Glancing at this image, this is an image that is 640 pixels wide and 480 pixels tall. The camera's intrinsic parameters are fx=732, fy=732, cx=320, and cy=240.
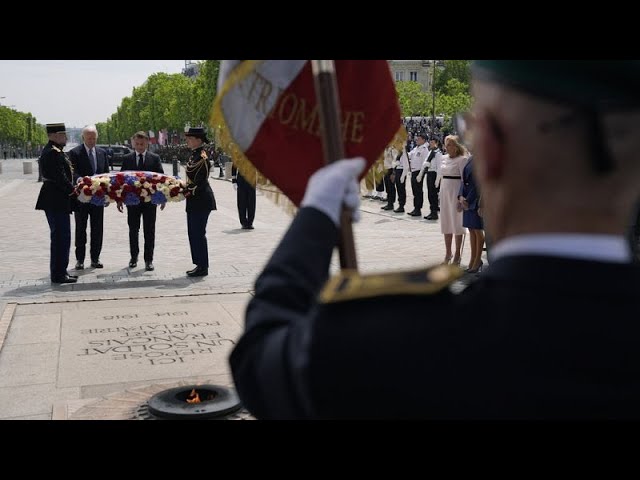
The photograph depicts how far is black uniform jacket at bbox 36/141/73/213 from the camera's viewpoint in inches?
344

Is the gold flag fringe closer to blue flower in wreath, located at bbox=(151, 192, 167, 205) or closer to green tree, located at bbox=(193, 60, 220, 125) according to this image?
blue flower in wreath, located at bbox=(151, 192, 167, 205)

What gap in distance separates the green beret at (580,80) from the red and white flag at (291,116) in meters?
0.93

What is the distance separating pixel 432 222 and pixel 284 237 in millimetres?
14483

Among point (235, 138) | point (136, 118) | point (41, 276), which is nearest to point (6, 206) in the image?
point (41, 276)

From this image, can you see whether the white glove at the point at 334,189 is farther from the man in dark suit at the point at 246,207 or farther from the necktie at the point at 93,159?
the man in dark suit at the point at 246,207

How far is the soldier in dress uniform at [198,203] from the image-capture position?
30.9 ft

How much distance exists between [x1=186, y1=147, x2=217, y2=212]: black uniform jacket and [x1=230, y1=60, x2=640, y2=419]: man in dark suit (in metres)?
8.46

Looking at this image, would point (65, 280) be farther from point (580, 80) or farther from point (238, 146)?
point (580, 80)

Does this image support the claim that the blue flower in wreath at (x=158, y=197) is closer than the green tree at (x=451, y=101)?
Yes

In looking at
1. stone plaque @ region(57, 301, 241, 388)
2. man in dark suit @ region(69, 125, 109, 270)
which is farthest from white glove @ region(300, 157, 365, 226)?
man in dark suit @ region(69, 125, 109, 270)

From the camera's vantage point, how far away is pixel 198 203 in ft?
31.1

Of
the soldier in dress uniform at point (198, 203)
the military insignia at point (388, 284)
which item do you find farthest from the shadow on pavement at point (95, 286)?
the military insignia at point (388, 284)

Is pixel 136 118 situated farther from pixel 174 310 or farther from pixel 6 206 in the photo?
pixel 174 310

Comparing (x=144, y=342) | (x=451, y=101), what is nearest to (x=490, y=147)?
(x=144, y=342)
